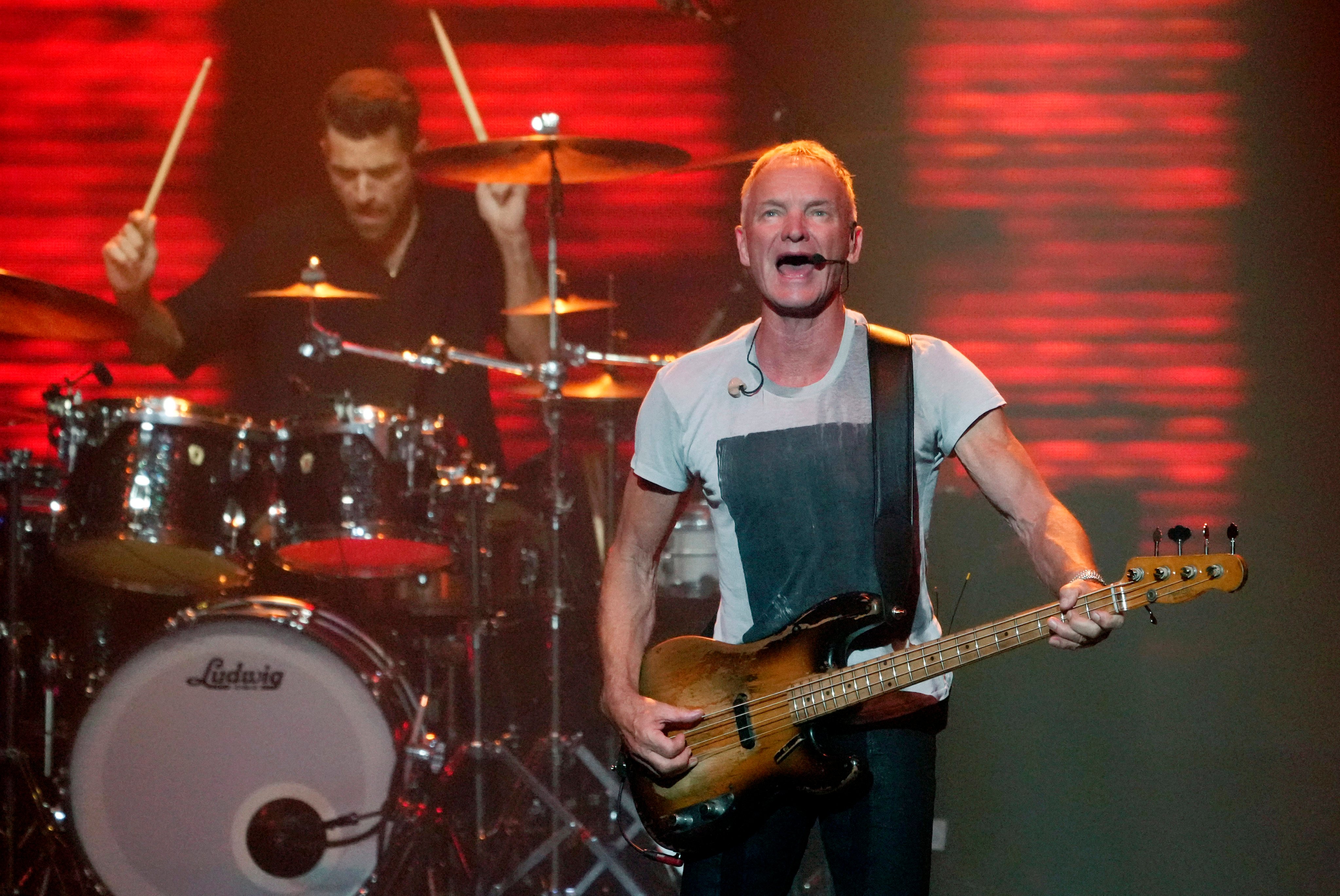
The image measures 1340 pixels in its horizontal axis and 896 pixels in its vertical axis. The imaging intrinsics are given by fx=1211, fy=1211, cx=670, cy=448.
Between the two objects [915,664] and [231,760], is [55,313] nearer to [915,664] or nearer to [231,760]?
[231,760]

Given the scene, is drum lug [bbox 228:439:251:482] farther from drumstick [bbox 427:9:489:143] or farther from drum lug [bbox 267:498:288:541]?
drumstick [bbox 427:9:489:143]

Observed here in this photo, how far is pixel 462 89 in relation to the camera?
4.65 metres

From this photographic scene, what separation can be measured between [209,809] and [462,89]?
2.77 m

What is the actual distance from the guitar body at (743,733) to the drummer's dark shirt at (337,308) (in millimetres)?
2579

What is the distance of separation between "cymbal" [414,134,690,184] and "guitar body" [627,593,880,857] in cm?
217

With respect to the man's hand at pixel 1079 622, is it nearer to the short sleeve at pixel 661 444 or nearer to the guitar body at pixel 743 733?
the guitar body at pixel 743 733

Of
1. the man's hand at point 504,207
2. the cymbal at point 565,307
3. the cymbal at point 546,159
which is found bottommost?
the cymbal at point 565,307

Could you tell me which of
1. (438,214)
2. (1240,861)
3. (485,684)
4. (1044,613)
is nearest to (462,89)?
(438,214)

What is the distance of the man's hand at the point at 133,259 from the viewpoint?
462 cm

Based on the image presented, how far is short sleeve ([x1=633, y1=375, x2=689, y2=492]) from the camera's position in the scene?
103 inches

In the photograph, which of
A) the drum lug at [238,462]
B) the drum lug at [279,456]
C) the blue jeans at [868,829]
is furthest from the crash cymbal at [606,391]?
the blue jeans at [868,829]

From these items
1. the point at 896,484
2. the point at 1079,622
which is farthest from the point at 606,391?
the point at 1079,622

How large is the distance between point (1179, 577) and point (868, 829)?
0.74 meters

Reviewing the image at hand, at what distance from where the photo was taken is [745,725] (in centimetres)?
Answer: 235
